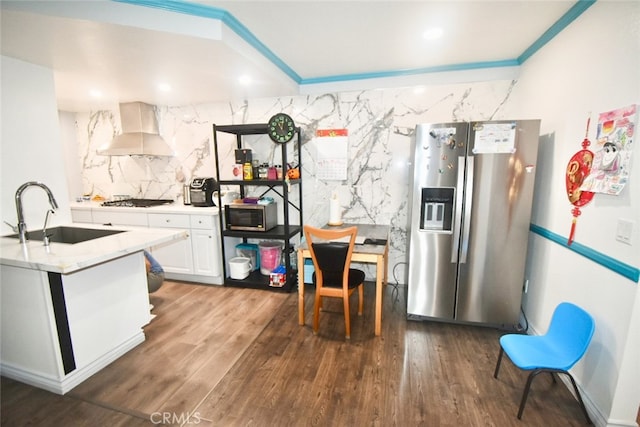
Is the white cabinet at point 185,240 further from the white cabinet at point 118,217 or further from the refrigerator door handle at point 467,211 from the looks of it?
the refrigerator door handle at point 467,211

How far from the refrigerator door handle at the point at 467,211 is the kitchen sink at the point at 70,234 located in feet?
9.26

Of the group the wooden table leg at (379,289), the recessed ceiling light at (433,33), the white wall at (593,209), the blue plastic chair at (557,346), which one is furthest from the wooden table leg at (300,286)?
the recessed ceiling light at (433,33)

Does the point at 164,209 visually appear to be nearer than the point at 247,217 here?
No

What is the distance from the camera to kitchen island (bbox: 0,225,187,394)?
1725mm

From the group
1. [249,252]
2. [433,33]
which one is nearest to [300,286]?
[249,252]

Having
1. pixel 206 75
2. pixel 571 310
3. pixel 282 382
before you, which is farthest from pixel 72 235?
pixel 571 310

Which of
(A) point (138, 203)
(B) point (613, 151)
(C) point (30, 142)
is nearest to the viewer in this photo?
(B) point (613, 151)

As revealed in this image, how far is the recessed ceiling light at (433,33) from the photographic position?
2143 mm

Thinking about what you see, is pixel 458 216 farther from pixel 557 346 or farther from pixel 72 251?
pixel 72 251

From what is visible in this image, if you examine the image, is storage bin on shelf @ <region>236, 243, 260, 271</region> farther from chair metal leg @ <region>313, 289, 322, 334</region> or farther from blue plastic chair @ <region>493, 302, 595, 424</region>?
blue plastic chair @ <region>493, 302, 595, 424</region>

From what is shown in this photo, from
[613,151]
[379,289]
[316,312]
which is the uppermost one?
[613,151]

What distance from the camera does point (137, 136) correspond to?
3.71 metres

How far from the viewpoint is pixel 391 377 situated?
6.38ft

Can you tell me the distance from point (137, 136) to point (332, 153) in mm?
2597
